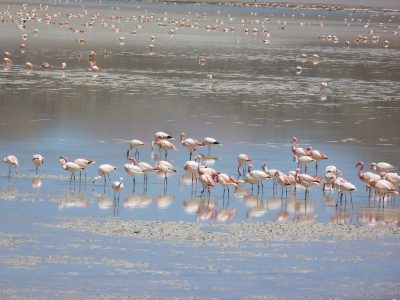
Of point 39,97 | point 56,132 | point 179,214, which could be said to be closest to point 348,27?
point 39,97

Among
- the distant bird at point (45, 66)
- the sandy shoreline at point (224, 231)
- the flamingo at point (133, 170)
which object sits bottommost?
the sandy shoreline at point (224, 231)

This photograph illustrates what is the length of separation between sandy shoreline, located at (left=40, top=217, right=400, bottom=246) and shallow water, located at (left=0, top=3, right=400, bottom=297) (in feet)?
1.20

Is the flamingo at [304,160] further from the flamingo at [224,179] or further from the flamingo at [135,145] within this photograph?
the flamingo at [135,145]

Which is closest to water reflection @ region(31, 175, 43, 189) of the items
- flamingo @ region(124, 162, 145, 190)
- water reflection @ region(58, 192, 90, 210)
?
water reflection @ region(58, 192, 90, 210)

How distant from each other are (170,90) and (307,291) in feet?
58.6

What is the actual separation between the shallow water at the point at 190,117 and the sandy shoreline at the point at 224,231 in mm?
364

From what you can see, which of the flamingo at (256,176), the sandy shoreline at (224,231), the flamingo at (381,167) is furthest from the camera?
the flamingo at (381,167)

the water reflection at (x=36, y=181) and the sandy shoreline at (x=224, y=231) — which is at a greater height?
the water reflection at (x=36, y=181)

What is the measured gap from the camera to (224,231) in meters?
14.0

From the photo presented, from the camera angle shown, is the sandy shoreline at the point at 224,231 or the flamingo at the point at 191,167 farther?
the flamingo at the point at 191,167

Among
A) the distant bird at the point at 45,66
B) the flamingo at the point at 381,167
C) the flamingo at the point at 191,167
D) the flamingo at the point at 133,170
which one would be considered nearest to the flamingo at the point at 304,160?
the flamingo at the point at 381,167

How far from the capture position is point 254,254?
12.8m

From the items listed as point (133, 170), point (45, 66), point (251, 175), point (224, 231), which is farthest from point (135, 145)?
point (45, 66)

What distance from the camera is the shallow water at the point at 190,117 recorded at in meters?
15.4
